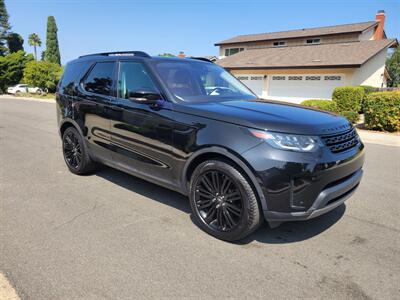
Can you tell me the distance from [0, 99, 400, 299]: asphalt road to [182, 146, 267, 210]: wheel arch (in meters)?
0.56

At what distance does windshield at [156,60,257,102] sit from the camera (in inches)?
147

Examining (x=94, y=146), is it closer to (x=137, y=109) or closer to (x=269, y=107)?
(x=137, y=109)

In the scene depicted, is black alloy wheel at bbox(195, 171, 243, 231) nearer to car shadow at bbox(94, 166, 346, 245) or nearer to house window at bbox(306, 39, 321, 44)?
car shadow at bbox(94, 166, 346, 245)

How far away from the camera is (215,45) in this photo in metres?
39.7

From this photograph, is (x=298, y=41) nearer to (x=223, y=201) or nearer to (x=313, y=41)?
(x=313, y=41)

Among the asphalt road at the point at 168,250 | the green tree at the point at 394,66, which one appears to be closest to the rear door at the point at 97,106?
the asphalt road at the point at 168,250

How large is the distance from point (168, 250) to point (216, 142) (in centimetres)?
116

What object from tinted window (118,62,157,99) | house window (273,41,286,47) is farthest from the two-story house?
tinted window (118,62,157,99)

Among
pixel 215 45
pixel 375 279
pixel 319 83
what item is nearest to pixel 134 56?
pixel 375 279

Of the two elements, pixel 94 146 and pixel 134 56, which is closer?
pixel 134 56

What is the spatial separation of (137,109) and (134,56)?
0.78m

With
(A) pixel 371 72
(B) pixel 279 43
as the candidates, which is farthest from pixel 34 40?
(A) pixel 371 72

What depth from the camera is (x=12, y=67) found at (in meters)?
41.3

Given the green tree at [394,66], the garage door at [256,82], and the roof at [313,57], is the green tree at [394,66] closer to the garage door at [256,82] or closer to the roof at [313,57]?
the roof at [313,57]
